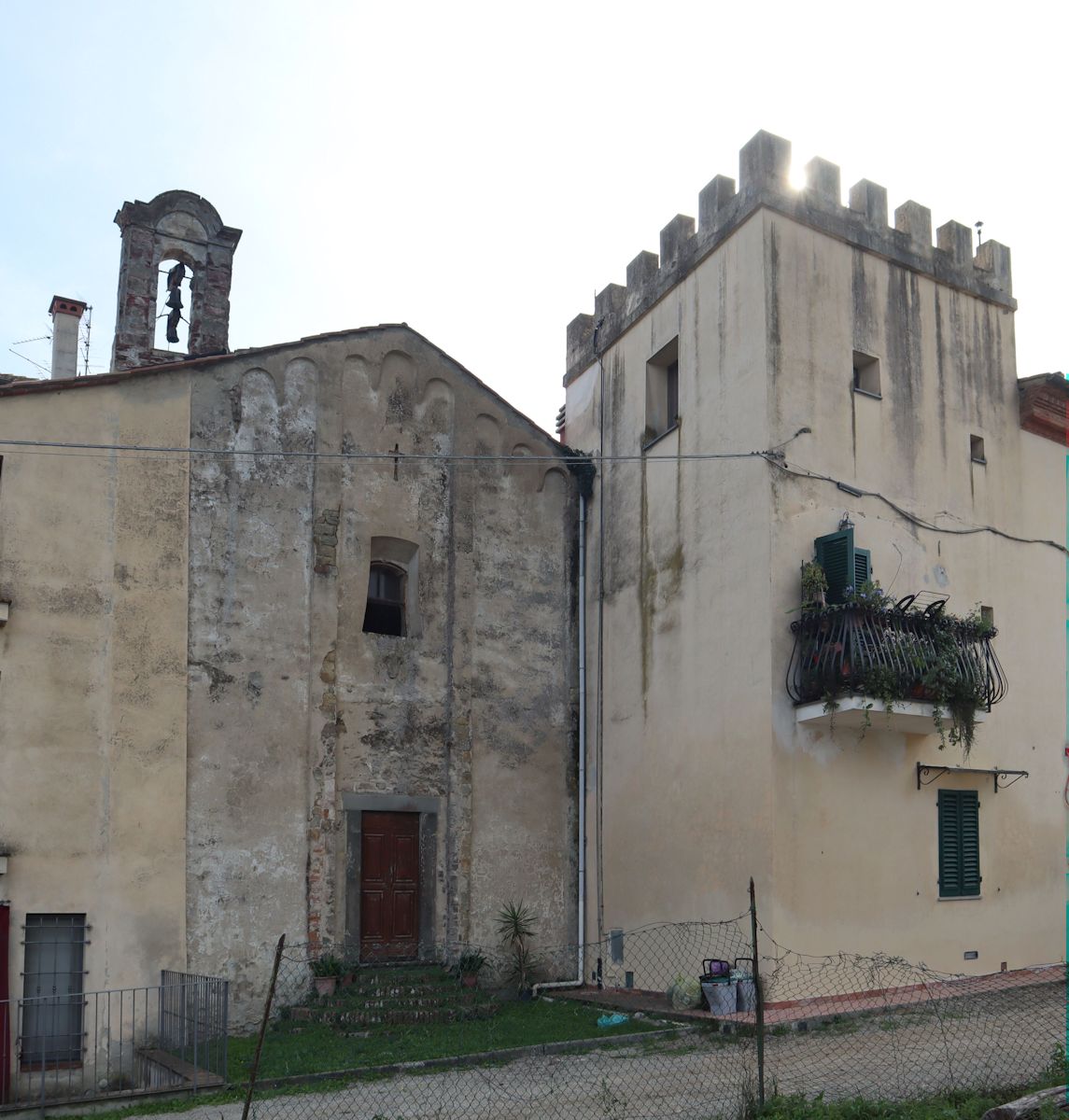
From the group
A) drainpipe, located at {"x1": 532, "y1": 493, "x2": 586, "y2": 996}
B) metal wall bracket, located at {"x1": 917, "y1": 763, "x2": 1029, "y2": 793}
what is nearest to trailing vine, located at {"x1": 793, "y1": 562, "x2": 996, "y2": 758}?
metal wall bracket, located at {"x1": 917, "y1": 763, "x2": 1029, "y2": 793}

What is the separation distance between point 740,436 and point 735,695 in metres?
3.30

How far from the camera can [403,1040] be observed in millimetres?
14266

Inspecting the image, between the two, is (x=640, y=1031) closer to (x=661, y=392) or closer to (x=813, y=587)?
(x=813, y=587)

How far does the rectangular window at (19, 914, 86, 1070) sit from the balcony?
8870mm

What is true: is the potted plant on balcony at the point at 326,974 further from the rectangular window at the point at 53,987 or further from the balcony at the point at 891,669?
the balcony at the point at 891,669

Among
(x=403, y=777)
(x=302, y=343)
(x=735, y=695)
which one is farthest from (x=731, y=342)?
(x=403, y=777)

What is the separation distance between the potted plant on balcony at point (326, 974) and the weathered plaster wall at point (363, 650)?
384 millimetres

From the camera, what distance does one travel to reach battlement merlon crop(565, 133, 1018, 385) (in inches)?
641

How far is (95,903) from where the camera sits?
1452 centimetres

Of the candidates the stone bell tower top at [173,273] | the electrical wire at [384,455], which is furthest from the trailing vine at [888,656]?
the stone bell tower top at [173,273]

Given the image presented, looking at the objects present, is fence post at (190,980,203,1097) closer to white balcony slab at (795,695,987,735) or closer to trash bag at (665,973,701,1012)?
trash bag at (665,973,701,1012)

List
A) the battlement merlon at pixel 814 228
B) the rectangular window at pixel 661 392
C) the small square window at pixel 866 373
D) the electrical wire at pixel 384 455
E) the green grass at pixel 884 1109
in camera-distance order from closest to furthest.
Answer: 1. the green grass at pixel 884 1109
2. the electrical wire at pixel 384 455
3. the battlement merlon at pixel 814 228
4. the small square window at pixel 866 373
5. the rectangular window at pixel 661 392

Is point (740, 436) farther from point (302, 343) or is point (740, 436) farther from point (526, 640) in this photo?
point (302, 343)

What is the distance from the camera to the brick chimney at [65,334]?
710 inches
